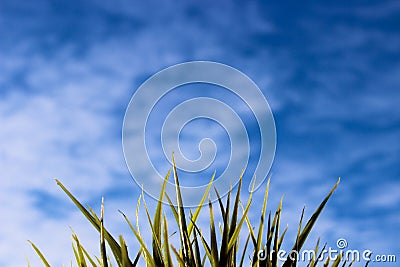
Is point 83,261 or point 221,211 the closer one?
point 221,211

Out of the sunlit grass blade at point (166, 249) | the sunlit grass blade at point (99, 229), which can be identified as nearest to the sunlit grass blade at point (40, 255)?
the sunlit grass blade at point (99, 229)

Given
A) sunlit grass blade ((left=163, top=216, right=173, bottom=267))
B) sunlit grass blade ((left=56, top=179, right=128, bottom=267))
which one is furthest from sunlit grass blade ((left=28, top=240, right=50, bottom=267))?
sunlit grass blade ((left=163, top=216, right=173, bottom=267))

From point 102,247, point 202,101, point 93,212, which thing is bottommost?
point 102,247

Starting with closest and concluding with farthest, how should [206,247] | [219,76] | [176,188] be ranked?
[176,188] → [206,247] → [219,76]

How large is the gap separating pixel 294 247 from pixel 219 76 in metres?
1.29

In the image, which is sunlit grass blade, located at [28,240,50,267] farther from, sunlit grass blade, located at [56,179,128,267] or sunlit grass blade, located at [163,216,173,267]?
sunlit grass blade, located at [163,216,173,267]

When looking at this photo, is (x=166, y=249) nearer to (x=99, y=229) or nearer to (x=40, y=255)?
(x=99, y=229)

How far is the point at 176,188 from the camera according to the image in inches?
80.8

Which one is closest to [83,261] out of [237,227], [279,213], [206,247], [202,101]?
[206,247]

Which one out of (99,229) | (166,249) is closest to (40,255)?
(99,229)

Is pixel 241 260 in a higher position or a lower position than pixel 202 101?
lower

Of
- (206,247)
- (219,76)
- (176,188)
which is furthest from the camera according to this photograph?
(219,76)

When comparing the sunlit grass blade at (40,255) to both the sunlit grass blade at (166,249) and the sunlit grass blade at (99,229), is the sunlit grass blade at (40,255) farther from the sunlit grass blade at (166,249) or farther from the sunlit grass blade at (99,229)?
the sunlit grass blade at (166,249)

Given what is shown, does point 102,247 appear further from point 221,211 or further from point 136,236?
point 221,211
